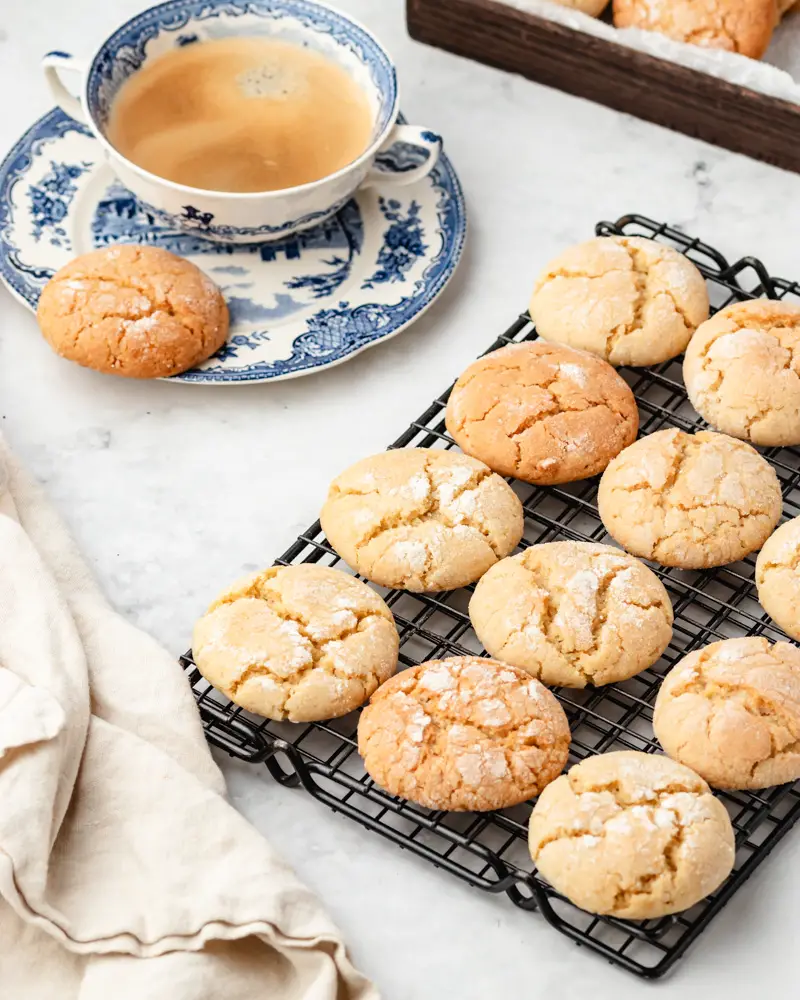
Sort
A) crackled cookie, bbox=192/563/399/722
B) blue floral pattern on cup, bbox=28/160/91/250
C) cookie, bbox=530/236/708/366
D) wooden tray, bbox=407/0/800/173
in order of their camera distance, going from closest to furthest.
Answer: crackled cookie, bbox=192/563/399/722 < cookie, bbox=530/236/708/366 < blue floral pattern on cup, bbox=28/160/91/250 < wooden tray, bbox=407/0/800/173

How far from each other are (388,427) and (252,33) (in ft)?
2.36

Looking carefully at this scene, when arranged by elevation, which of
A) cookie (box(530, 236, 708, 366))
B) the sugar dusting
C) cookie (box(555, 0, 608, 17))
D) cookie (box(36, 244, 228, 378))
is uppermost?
cookie (box(555, 0, 608, 17))


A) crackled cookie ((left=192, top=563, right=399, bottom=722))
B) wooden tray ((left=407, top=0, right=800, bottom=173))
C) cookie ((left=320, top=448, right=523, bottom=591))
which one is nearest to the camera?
crackled cookie ((left=192, top=563, right=399, bottom=722))

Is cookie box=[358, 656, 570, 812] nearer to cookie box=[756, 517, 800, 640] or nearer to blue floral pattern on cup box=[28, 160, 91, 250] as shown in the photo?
cookie box=[756, 517, 800, 640]

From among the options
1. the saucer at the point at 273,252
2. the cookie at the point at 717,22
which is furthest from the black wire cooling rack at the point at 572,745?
the cookie at the point at 717,22

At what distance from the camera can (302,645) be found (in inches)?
62.1

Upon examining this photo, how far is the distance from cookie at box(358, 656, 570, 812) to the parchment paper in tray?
1.18m

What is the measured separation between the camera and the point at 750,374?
6.00ft

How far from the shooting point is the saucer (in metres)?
2.03

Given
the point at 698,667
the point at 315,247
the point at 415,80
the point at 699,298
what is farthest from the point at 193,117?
the point at 698,667

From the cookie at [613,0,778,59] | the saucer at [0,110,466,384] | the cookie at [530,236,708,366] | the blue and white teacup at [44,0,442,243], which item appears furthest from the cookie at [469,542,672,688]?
the cookie at [613,0,778,59]

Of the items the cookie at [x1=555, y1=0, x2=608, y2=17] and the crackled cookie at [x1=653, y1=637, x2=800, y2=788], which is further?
the cookie at [x1=555, y1=0, x2=608, y2=17]

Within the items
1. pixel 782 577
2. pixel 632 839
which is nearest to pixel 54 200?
pixel 782 577

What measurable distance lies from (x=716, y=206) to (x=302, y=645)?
1145 mm
